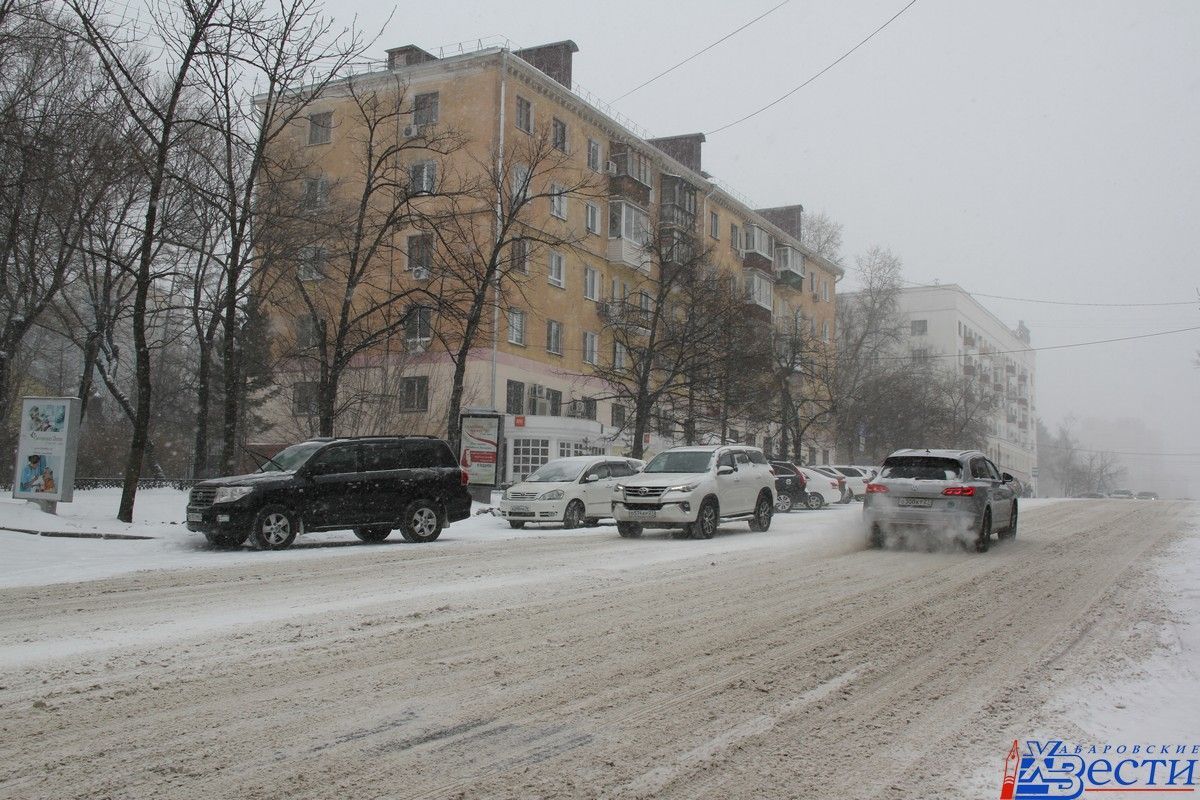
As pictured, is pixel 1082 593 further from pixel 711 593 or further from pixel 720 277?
→ pixel 720 277

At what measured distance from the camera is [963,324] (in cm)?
9812

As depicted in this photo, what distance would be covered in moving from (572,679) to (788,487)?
26414mm

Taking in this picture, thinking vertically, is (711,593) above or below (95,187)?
below

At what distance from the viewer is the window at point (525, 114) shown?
41.2 m

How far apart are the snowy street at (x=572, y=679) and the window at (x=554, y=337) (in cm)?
3122

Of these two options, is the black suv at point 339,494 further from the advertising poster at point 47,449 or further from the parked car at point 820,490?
the parked car at point 820,490

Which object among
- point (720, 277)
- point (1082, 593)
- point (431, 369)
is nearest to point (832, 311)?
point (720, 277)

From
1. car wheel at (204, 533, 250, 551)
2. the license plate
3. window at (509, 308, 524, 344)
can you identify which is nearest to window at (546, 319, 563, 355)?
window at (509, 308, 524, 344)

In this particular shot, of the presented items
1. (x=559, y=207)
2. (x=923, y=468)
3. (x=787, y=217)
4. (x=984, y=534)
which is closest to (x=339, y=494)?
(x=923, y=468)

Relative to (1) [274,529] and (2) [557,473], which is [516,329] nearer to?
(2) [557,473]

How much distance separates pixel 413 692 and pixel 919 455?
12.2 meters

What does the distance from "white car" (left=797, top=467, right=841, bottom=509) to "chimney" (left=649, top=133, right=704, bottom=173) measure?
87.6 feet

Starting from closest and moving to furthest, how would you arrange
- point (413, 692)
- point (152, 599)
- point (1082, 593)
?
point (413, 692) → point (152, 599) → point (1082, 593)

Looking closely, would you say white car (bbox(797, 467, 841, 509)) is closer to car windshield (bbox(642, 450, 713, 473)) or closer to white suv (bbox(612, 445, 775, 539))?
white suv (bbox(612, 445, 775, 539))
